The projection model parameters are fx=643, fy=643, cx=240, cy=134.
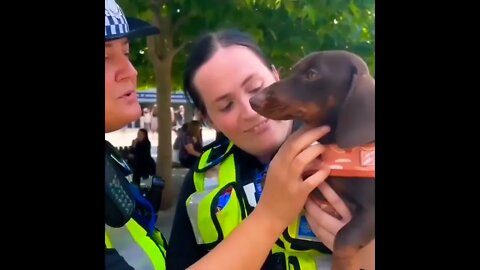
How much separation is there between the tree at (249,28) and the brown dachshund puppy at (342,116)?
52 mm

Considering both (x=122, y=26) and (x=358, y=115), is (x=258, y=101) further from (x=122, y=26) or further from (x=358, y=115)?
(x=122, y=26)

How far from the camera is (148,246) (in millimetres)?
2096

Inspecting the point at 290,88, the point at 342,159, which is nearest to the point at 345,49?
Answer: the point at 290,88

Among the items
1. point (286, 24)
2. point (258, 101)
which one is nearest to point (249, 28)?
point (286, 24)

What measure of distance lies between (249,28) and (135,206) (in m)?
0.69

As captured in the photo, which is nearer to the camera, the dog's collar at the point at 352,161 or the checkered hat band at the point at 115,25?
the dog's collar at the point at 352,161

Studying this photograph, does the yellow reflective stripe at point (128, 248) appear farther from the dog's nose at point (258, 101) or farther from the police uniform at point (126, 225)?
the dog's nose at point (258, 101)

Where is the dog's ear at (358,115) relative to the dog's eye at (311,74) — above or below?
below

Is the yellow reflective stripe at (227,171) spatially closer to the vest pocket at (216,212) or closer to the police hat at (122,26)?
the vest pocket at (216,212)

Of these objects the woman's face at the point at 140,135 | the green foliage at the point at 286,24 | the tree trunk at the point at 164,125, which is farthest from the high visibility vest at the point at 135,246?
the green foliage at the point at 286,24

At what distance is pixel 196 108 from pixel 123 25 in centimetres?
37

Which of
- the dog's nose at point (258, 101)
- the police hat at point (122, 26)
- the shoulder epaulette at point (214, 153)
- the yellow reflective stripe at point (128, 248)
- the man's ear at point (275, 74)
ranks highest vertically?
the police hat at point (122, 26)

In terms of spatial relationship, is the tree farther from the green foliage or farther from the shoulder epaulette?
the shoulder epaulette

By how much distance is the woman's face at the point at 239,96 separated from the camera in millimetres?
1968
